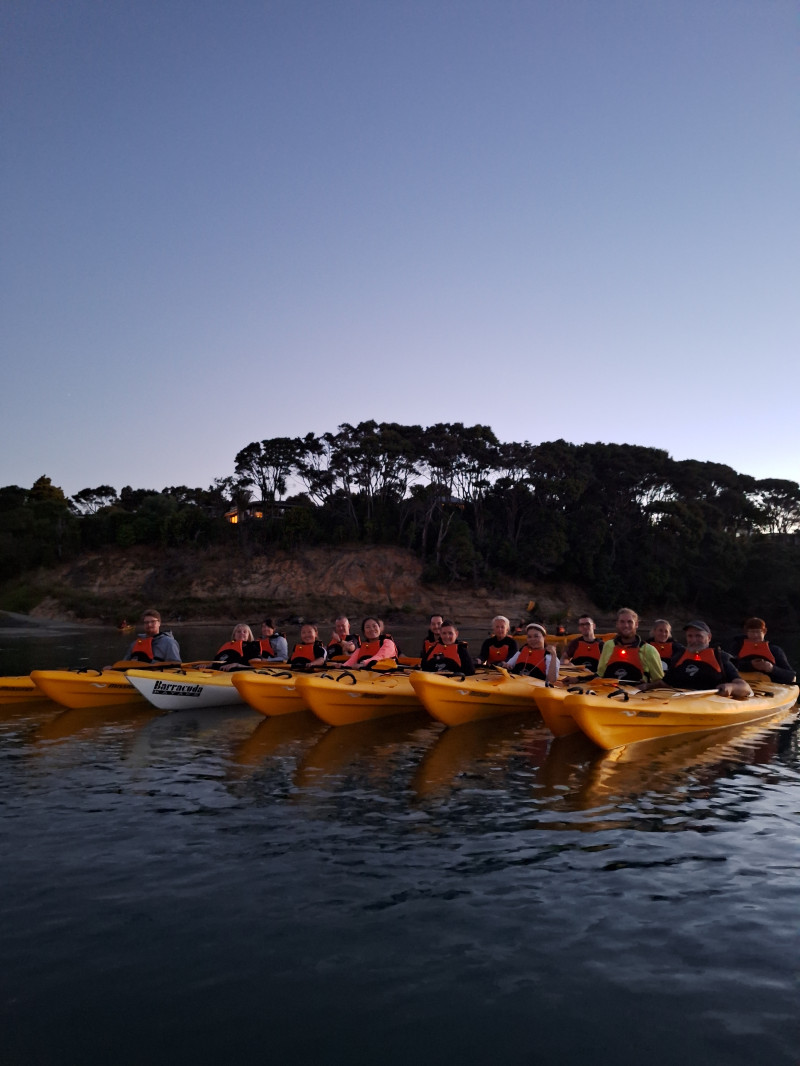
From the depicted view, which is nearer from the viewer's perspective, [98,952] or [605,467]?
[98,952]

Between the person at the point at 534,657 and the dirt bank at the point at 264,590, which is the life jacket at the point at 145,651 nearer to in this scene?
the person at the point at 534,657

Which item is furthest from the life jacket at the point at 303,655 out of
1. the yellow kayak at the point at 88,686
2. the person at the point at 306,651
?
the yellow kayak at the point at 88,686

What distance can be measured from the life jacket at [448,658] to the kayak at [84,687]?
5520 millimetres

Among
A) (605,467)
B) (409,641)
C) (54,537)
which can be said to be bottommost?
(409,641)

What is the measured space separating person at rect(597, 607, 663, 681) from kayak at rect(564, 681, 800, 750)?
669 mm

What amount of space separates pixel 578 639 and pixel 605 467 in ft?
124

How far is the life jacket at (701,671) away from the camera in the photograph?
38.2 feet

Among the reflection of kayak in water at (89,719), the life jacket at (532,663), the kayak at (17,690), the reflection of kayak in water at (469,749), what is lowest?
the reflection of kayak in water at (469,749)

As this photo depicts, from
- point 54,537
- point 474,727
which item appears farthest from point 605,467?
point 474,727

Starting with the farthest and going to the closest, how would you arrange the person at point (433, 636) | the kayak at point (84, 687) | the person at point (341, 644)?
the person at point (341, 644) → the person at point (433, 636) → the kayak at point (84, 687)

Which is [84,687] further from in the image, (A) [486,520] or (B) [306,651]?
(A) [486,520]

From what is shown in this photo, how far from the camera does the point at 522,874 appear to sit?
6188 mm

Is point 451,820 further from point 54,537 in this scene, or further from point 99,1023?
point 54,537

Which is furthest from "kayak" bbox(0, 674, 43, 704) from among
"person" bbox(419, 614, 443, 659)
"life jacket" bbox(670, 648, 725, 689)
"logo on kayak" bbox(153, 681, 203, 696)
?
"life jacket" bbox(670, 648, 725, 689)
